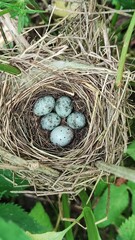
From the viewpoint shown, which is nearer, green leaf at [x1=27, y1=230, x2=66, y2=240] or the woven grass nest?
green leaf at [x1=27, y1=230, x2=66, y2=240]

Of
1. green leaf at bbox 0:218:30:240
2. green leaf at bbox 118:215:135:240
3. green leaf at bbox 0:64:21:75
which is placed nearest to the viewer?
green leaf at bbox 0:218:30:240

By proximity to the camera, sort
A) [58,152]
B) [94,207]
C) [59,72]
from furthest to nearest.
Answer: [94,207], [58,152], [59,72]

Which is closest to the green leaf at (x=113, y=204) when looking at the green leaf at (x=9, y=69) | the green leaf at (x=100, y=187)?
the green leaf at (x=100, y=187)

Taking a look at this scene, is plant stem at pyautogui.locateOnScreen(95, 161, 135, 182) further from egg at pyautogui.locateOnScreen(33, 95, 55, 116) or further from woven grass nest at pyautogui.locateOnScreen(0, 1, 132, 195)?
egg at pyautogui.locateOnScreen(33, 95, 55, 116)

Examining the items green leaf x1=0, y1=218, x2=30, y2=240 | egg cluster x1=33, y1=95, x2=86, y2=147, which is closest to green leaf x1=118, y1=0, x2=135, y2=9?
egg cluster x1=33, y1=95, x2=86, y2=147

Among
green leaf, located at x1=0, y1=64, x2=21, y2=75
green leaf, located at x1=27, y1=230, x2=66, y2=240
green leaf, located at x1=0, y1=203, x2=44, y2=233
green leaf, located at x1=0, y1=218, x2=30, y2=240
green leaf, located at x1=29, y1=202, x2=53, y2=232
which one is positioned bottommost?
green leaf, located at x1=29, y1=202, x2=53, y2=232

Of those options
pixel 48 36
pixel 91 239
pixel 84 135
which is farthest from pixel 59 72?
pixel 91 239

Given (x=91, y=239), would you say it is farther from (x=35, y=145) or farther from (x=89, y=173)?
(x=35, y=145)
